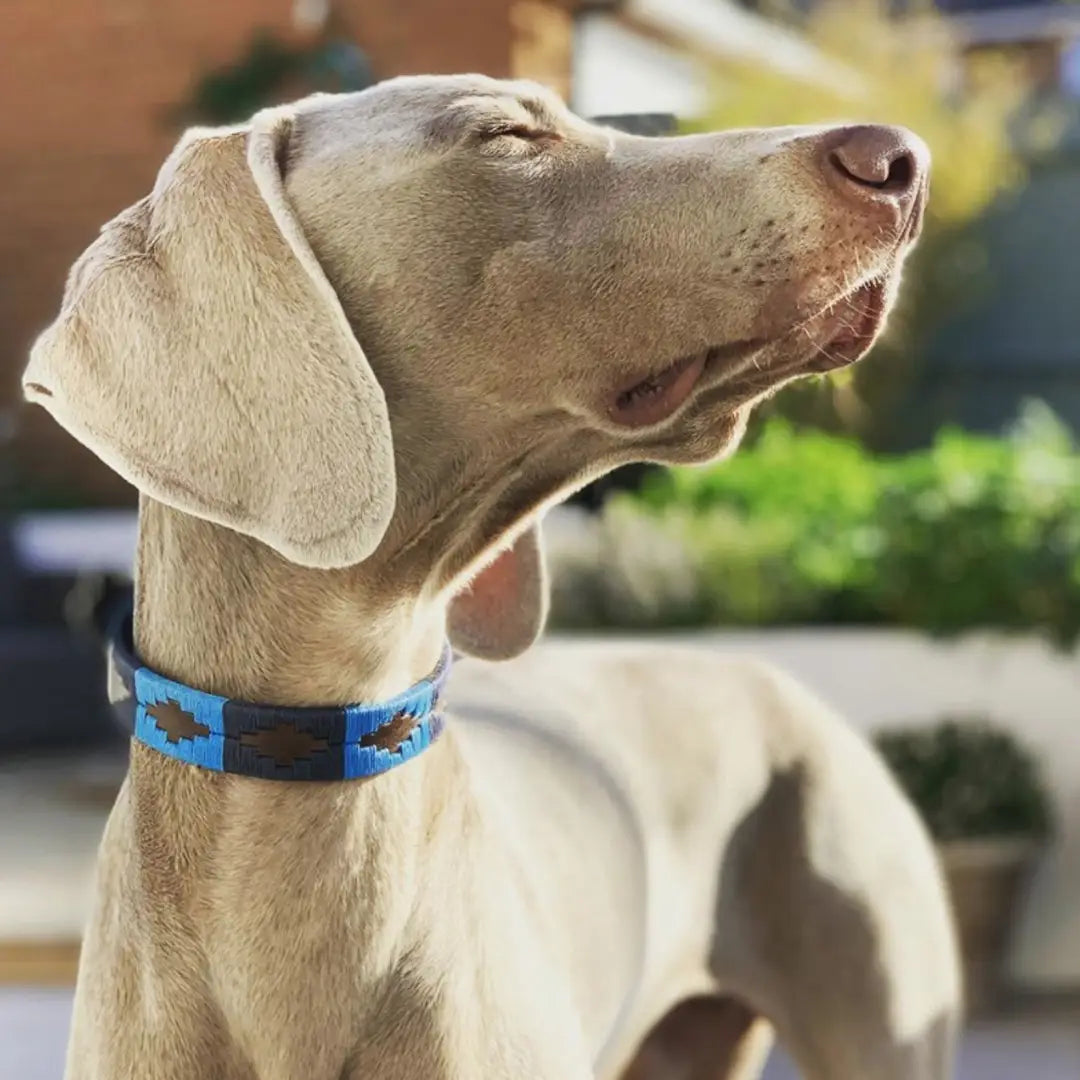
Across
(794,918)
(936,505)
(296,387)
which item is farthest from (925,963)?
(936,505)

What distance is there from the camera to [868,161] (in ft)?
4.23

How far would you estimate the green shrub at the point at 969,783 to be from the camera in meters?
3.71

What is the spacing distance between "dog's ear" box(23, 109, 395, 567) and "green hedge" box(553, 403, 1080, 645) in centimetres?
273

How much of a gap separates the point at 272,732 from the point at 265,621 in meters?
0.09

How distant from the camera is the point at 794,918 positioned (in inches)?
82.1

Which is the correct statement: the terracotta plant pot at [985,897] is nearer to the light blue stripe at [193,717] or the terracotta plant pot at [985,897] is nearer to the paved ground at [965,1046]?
the paved ground at [965,1046]

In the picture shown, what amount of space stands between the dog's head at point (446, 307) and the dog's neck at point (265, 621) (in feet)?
0.17

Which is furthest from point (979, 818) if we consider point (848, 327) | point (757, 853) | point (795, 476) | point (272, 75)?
point (272, 75)

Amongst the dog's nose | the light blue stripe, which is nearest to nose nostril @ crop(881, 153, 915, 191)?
the dog's nose

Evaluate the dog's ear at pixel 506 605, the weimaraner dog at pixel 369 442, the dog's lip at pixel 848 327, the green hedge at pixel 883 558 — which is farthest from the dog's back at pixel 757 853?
the green hedge at pixel 883 558

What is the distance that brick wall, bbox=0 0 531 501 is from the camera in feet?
22.6

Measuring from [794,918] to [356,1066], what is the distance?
831 millimetres

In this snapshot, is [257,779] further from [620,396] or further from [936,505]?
[936,505]

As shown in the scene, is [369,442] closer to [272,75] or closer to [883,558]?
[883,558]
